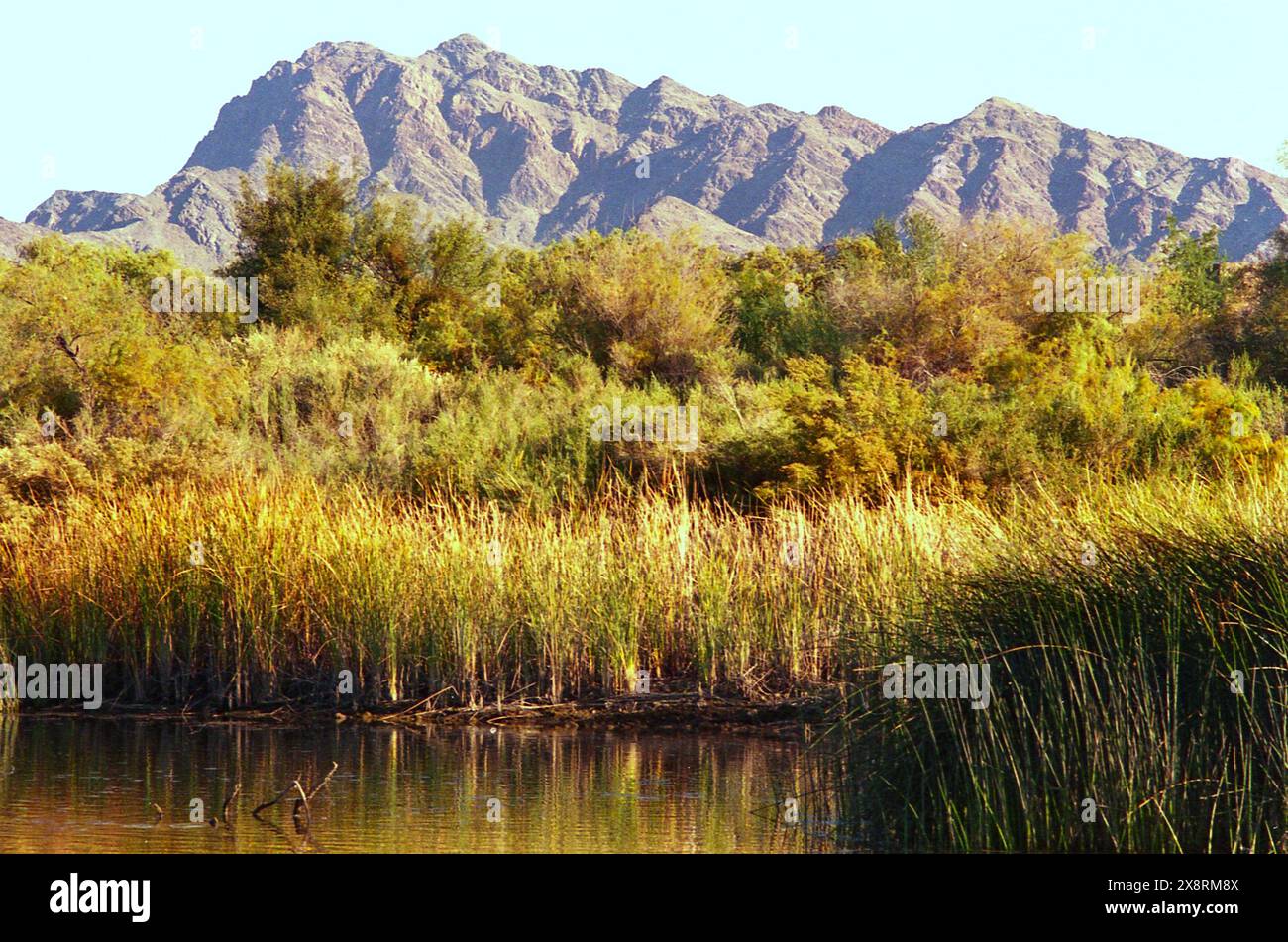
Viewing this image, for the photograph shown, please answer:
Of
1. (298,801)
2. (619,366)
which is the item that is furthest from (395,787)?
(619,366)

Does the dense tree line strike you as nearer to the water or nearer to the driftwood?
the water

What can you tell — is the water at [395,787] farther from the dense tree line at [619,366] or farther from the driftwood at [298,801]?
the dense tree line at [619,366]

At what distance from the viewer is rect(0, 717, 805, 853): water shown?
859 cm

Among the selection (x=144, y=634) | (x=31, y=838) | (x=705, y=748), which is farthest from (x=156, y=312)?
(x=31, y=838)

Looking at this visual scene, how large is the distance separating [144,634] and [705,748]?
503cm

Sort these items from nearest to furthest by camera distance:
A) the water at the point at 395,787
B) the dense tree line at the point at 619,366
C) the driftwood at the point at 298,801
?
the water at the point at 395,787 < the driftwood at the point at 298,801 < the dense tree line at the point at 619,366

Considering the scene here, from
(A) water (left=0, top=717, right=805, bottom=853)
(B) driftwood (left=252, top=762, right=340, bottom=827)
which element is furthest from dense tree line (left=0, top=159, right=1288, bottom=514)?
(B) driftwood (left=252, top=762, right=340, bottom=827)

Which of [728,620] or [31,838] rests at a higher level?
[728,620]

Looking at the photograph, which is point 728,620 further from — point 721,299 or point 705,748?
point 721,299

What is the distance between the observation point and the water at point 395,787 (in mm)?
8586

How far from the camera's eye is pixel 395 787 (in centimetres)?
1015

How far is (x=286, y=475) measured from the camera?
61.5 feet

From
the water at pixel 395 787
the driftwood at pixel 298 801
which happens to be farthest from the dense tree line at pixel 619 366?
the driftwood at pixel 298 801

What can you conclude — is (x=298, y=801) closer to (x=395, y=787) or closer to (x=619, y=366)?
(x=395, y=787)
